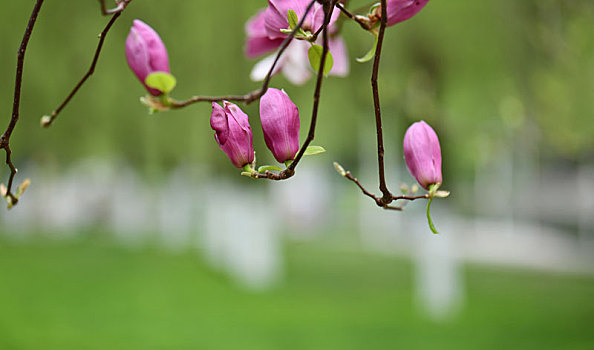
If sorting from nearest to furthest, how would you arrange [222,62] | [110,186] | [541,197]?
1. [222,62]
2. [541,197]
3. [110,186]

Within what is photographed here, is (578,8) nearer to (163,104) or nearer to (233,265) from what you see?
(163,104)

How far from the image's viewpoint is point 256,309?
2889 millimetres

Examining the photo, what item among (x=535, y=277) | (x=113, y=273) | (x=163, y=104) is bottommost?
(x=535, y=277)

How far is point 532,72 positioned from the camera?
1.81m

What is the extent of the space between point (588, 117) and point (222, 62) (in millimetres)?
1300

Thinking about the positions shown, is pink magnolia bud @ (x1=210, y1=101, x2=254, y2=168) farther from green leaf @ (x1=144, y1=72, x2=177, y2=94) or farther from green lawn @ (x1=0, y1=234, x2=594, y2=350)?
green lawn @ (x1=0, y1=234, x2=594, y2=350)

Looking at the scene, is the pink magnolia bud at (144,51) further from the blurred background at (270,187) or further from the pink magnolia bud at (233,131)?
the blurred background at (270,187)

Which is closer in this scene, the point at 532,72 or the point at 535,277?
the point at 532,72

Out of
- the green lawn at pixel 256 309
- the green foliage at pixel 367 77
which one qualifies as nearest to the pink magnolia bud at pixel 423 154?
the green foliage at pixel 367 77

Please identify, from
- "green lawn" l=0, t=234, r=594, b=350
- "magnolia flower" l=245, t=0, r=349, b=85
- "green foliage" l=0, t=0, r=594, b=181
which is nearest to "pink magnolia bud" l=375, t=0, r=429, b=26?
"magnolia flower" l=245, t=0, r=349, b=85

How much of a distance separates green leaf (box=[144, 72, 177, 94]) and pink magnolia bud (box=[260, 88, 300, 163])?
1.5 inches

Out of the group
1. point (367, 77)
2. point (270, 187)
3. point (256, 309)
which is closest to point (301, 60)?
point (367, 77)

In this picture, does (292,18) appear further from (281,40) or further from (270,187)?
(270,187)

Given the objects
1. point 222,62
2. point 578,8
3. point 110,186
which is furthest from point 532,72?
point 110,186
